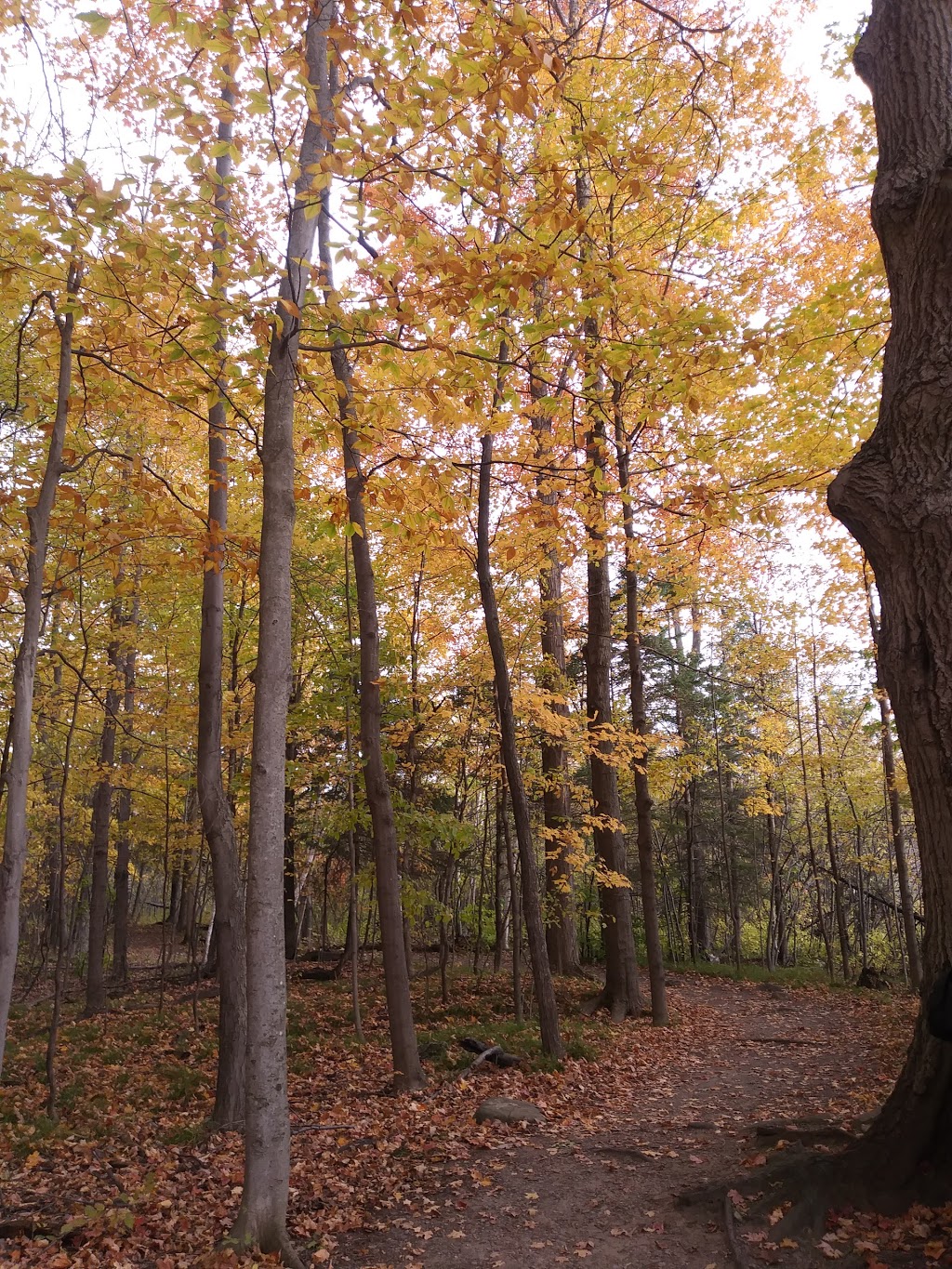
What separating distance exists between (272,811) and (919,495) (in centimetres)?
376

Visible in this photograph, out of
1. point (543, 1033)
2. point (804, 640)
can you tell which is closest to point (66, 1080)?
point (543, 1033)

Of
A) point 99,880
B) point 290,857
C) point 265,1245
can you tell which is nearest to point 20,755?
point 265,1245

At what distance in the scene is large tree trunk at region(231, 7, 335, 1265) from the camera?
382 centimetres

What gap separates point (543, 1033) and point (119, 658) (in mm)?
10151

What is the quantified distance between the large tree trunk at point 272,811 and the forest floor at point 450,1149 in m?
0.36

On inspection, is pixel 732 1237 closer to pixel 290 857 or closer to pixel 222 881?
pixel 222 881

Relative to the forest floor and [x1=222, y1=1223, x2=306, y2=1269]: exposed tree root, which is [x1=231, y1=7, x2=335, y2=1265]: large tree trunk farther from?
the forest floor

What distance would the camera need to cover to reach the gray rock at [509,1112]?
6250 mm

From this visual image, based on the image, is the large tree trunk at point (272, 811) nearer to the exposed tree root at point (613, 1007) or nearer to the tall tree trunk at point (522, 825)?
the tall tree trunk at point (522, 825)

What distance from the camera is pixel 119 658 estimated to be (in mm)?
13883

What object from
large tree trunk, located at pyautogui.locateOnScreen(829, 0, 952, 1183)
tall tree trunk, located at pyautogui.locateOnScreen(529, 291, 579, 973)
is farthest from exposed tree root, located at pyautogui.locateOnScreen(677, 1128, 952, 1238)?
tall tree trunk, located at pyautogui.locateOnScreen(529, 291, 579, 973)

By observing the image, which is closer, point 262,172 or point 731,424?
point 262,172

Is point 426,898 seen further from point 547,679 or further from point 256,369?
point 256,369

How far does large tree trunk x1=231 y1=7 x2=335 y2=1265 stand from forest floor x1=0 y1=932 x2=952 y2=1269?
14.2 inches
